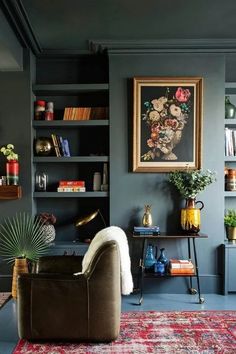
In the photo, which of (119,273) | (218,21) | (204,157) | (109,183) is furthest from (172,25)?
(119,273)

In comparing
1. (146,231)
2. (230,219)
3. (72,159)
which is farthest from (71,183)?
(230,219)

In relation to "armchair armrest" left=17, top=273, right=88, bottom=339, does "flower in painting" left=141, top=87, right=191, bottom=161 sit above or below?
above

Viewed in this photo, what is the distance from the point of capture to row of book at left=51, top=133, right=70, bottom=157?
425 cm

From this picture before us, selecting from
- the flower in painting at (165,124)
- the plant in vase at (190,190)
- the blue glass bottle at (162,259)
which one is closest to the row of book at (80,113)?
the flower in painting at (165,124)

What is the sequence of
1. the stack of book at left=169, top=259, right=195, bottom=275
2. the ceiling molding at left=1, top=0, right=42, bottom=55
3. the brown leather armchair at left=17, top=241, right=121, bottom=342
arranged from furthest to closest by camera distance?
the stack of book at left=169, top=259, right=195, bottom=275 < the ceiling molding at left=1, top=0, right=42, bottom=55 < the brown leather armchair at left=17, top=241, right=121, bottom=342

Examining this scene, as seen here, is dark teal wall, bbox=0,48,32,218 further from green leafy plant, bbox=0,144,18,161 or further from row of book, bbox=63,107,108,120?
row of book, bbox=63,107,108,120

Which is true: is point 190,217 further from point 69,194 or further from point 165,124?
point 69,194

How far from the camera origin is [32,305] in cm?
266

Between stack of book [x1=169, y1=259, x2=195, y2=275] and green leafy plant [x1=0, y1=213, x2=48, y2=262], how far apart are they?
139cm

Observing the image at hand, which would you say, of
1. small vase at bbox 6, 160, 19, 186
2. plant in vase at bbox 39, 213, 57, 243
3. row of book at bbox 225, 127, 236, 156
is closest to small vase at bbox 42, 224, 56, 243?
plant in vase at bbox 39, 213, 57, 243

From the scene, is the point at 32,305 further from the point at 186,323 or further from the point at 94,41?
the point at 94,41

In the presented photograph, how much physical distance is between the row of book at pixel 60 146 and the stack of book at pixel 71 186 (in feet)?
1.08

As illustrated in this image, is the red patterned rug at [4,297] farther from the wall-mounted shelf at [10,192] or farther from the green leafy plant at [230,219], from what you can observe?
the green leafy plant at [230,219]

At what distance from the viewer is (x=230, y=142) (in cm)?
431
